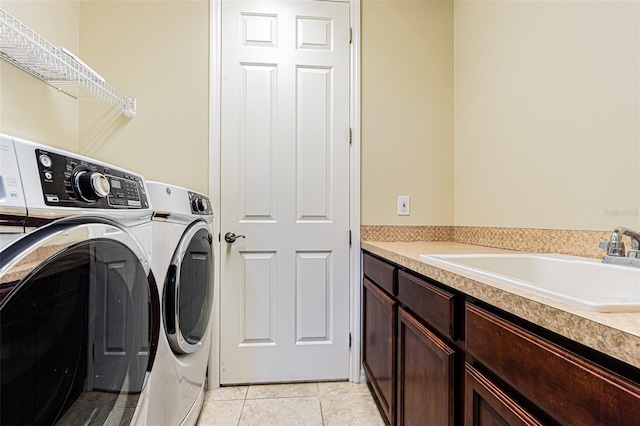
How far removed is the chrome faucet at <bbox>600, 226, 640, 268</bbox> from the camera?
0.87 metres

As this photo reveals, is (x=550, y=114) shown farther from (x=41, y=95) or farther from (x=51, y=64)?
(x=41, y=95)

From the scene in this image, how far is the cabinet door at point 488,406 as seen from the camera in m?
0.60

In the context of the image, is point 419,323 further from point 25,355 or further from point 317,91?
point 317,91

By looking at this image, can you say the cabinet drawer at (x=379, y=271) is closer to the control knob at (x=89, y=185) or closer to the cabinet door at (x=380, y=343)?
the cabinet door at (x=380, y=343)

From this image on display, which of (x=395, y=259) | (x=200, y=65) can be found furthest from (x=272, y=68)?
(x=395, y=259)

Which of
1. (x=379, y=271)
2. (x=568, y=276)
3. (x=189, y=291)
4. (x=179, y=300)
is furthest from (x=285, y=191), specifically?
(x=568, y=276)

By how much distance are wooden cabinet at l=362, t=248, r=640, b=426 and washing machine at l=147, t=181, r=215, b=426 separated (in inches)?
32.8

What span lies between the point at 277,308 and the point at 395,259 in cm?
91

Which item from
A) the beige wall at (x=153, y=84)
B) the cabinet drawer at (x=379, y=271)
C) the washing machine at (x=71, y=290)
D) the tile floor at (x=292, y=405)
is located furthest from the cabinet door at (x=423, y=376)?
the beige wall at (x=153, y=84)

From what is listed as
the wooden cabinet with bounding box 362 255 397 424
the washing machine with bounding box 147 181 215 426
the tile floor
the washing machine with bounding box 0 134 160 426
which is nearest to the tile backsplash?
the wooden cabinet with bounding box 362 255 397 424

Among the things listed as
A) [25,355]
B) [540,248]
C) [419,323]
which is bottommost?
[419,323]

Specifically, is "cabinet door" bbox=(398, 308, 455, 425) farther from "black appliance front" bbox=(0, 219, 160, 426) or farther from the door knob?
the door knob

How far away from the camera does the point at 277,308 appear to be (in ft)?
6.25

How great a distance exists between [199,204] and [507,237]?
57.4 inches
